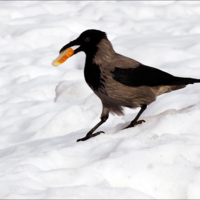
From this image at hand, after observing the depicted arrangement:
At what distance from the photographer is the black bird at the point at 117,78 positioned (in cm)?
341

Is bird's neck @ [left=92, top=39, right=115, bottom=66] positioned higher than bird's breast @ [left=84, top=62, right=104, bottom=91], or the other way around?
bird's neck @ [left=92, top=39, right=115, bottom=66]

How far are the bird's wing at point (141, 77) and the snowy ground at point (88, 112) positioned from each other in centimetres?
36

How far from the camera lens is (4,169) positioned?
288 centimetres

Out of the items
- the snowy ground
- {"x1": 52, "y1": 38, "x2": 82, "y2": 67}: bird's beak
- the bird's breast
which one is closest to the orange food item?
{"x1": 52, "y1": 38, "x2": 82, "y2": 67}: bird's beak

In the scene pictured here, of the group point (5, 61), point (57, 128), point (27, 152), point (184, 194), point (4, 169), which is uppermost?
point (184, 194)

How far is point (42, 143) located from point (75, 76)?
2982 mm

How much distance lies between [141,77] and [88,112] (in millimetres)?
1593

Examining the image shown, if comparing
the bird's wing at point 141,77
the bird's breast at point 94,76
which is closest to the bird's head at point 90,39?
the bird's breast at point 94,76

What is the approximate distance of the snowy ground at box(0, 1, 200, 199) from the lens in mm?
2537

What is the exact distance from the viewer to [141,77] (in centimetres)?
352

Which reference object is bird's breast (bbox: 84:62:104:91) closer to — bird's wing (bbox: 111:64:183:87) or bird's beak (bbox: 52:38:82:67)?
bird's wing (bbox: 111:64:183:87)

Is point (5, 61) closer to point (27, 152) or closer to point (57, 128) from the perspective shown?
point (57, 128)

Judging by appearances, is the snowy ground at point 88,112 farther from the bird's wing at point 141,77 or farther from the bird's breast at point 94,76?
the bird's breast at point 94,76

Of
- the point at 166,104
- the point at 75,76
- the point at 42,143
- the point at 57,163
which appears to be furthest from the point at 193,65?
the point at 57,163
